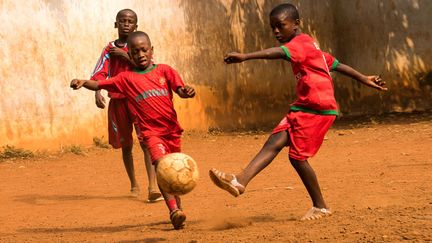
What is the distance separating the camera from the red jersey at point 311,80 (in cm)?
558

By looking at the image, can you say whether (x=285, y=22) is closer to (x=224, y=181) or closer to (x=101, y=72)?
(x=224, y=181)

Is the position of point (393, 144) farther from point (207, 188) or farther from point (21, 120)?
point (21, 120)

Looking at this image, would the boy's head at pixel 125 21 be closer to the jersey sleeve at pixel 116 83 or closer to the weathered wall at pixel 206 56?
the jersey sleeve at pixel 116 83

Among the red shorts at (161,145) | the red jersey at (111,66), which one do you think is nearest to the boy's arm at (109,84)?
the red shorts at (161,145)

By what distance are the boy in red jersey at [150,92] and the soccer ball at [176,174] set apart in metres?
0.54

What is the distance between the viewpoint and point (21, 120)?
414 inches

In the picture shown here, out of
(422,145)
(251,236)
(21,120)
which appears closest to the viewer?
(251,236)

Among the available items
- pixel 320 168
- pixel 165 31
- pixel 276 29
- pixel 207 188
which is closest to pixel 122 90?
pixel 276 29

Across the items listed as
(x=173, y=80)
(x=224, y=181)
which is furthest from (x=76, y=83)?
(x=224, y=181)

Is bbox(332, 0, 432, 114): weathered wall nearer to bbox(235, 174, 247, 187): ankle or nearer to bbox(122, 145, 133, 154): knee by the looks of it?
bbox(122, 145, 133, 154): knee

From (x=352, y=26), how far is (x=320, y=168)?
433 centimetres

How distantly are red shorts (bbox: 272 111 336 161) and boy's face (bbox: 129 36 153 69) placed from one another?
1.13m

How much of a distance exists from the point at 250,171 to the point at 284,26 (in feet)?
3.32

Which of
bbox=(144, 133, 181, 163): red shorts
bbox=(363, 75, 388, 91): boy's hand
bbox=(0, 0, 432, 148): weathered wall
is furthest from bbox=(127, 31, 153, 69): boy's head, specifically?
bbox=(0, 0, 432, 148): weathered wall
